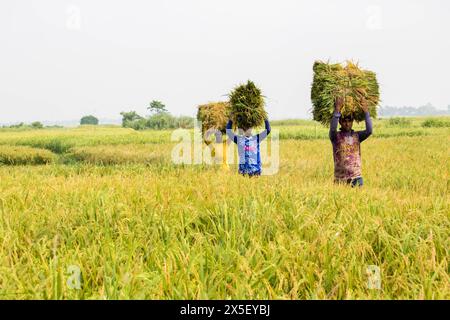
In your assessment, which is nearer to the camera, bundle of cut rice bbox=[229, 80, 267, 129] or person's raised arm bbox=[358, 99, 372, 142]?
person's raised arm bbox=[358, 99, 372, 142]

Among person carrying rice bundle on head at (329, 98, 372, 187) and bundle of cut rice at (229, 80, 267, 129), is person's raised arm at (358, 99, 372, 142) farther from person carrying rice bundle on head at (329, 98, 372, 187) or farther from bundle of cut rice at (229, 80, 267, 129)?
bundle of cut rice at (229, 80, 267, 129)

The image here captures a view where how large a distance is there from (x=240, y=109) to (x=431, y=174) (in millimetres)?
5159

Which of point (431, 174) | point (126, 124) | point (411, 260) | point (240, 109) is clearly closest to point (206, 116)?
point (240, 109)

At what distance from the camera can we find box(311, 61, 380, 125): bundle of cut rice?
6.79 metres

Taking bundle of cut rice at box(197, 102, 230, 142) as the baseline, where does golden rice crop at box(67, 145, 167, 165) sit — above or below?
below

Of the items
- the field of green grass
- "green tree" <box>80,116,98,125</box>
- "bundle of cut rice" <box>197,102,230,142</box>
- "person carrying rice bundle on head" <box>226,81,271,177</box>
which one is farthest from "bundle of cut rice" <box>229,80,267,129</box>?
"green tree" <box>80,116,98,125</box>

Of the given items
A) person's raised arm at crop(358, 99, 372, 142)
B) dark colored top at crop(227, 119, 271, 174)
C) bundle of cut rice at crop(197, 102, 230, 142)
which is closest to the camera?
person's raised arm at crop(358, 99, 372, 142)

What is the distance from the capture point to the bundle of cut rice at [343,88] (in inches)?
267

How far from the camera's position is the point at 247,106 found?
8250 millimetres

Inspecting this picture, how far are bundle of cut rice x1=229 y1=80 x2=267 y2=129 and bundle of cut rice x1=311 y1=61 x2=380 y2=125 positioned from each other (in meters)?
1.40

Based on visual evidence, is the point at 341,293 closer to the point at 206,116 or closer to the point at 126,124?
the point at 206,116

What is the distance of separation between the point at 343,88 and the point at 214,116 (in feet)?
23.8

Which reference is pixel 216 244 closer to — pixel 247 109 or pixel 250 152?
pixel 250 152

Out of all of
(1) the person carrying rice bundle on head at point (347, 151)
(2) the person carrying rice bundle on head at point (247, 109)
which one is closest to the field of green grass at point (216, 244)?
(1) the person carrying rice bundle on head at point (347, 151)
